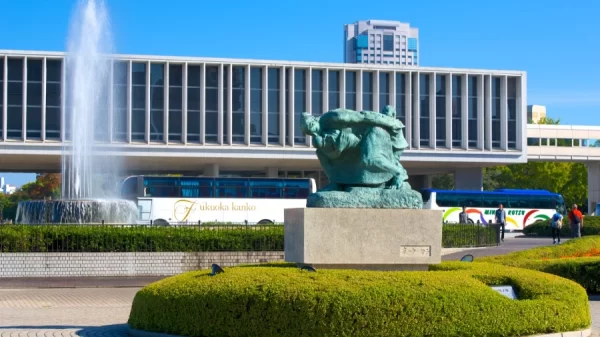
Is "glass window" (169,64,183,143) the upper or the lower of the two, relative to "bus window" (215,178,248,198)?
upper

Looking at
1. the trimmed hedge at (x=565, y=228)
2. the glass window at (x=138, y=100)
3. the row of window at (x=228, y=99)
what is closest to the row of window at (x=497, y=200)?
the trimmed hedge at (x=565, y=228)

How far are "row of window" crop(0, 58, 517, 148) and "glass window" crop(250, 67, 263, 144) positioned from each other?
7cm

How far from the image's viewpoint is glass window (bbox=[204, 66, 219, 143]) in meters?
55.3

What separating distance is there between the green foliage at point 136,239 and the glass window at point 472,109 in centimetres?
3606

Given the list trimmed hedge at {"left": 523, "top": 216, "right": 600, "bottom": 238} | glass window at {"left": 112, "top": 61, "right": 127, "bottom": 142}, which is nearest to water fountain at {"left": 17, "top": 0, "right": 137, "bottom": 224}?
glass window at {"left": 112, "top": 61, "right": 127, "bottom": 142}

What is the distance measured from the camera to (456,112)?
58969mm

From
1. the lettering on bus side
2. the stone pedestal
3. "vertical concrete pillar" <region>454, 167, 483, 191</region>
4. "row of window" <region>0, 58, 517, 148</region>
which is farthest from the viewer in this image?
"vertical concrete pillar" <region>454, 167, 483, 191</region>

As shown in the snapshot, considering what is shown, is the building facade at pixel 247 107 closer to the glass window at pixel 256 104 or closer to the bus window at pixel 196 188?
the glass window at pixel 256 104

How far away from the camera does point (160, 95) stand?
178 feet

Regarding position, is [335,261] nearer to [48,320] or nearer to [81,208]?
[48,320]

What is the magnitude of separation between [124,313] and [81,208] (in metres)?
14.4

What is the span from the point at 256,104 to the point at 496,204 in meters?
16.8

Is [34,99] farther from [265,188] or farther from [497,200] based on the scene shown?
[497,200]

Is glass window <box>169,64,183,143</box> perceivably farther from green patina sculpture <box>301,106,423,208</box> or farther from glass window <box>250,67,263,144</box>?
green patina sculpture <box>301,106,423,208</box>
